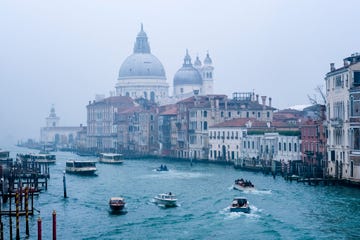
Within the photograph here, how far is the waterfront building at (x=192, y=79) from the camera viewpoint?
129375 mm

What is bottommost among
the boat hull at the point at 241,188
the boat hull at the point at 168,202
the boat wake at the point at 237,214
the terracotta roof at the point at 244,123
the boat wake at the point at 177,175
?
the boat wake at the point at 237,214

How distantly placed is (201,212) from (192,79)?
94690 millimetres

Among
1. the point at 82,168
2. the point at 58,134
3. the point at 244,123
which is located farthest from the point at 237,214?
the point at 58,134

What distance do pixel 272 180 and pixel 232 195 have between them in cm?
906

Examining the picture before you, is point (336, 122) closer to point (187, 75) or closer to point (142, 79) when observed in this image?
point (187, 75)

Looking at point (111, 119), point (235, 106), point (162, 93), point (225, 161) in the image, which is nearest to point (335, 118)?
point (225, 161)

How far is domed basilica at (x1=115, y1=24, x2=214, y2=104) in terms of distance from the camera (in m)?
130

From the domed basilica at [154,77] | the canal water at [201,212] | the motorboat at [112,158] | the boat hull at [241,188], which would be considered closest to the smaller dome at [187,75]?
the domed basilica at [154,77]

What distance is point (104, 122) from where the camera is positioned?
119 metres

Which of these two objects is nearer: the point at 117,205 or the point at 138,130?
the point at 117,205

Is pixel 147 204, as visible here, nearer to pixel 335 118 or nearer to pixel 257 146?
pixel 335 118

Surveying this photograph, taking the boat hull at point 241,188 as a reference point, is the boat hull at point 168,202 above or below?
below

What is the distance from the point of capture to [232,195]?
41812 millimetres

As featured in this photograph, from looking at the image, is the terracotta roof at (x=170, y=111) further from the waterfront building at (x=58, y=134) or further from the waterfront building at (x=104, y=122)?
the waterfront building at (x=58, y=134)
